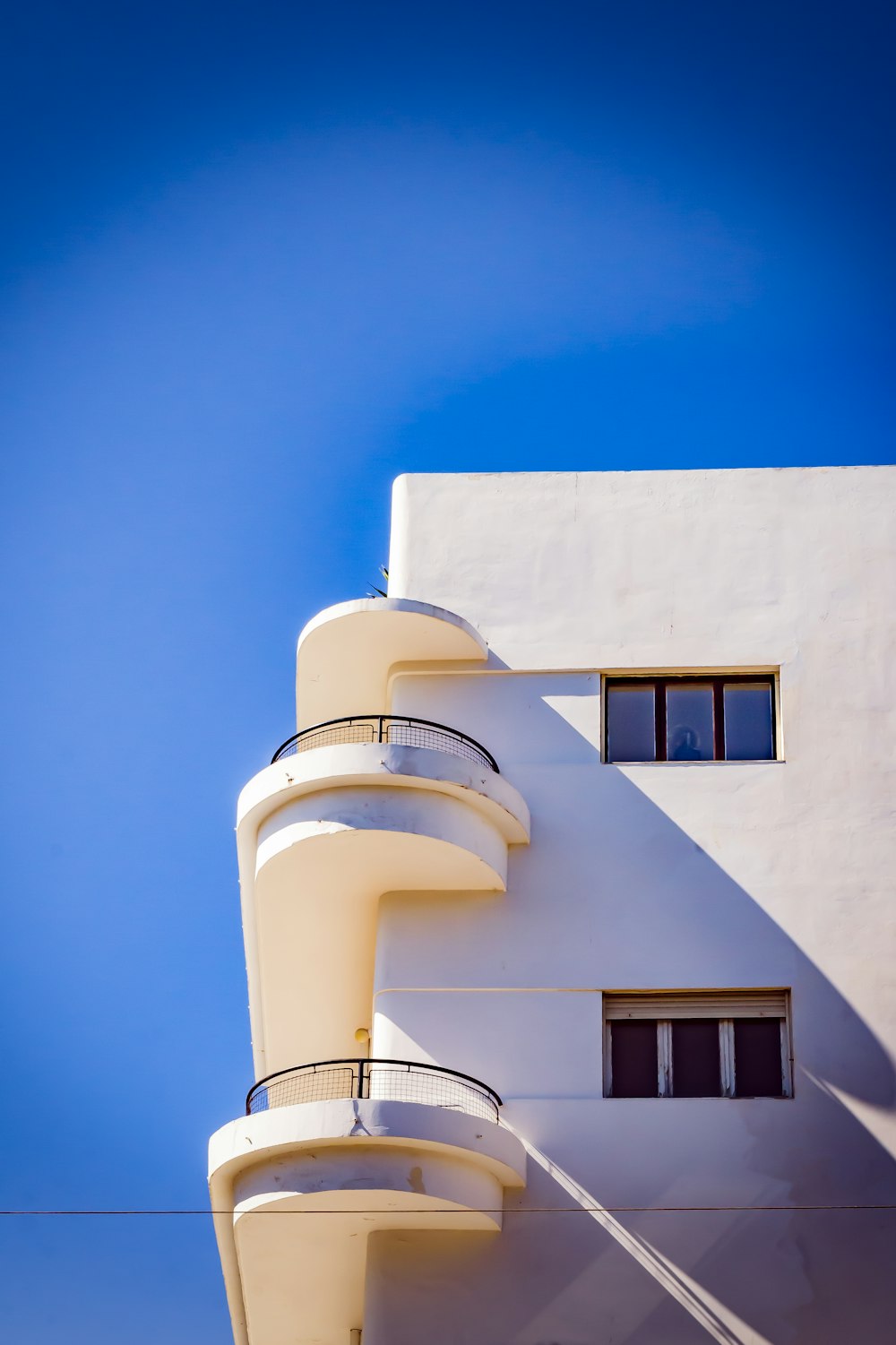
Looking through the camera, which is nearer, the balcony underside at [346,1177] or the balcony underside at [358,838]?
the balcony underside at [346,1177]

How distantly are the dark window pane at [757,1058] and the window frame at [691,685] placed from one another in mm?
3268

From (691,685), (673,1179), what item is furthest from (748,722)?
(673,1179)

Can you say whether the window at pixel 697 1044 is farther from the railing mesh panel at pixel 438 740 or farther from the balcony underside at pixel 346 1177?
the railing mesh panel at pixel 438 740

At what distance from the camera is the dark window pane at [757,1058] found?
19406mm

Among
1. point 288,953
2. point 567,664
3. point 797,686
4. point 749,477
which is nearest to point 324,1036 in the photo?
point 288,953

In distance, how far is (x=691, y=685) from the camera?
22.1 m

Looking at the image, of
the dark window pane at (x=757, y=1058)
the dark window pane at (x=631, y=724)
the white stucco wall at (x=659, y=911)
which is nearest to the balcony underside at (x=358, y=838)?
the white stucco wall at (x=659, y=911)

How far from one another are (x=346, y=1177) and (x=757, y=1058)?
5.02m

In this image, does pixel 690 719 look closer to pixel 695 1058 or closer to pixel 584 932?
pixel 584 932

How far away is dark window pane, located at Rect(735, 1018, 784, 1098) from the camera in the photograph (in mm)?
19406

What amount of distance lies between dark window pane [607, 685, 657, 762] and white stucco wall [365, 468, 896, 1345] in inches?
12.7

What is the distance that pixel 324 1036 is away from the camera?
22953 mm

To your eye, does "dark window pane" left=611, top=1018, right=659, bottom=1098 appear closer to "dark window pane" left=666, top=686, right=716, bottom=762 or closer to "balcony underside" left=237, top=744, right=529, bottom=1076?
"balcony underside" left=237, top=744, right=529, bottom=1076

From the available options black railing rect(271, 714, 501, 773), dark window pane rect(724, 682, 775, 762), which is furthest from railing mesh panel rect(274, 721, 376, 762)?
dark window pane rect(724, 682, 775, 762)
